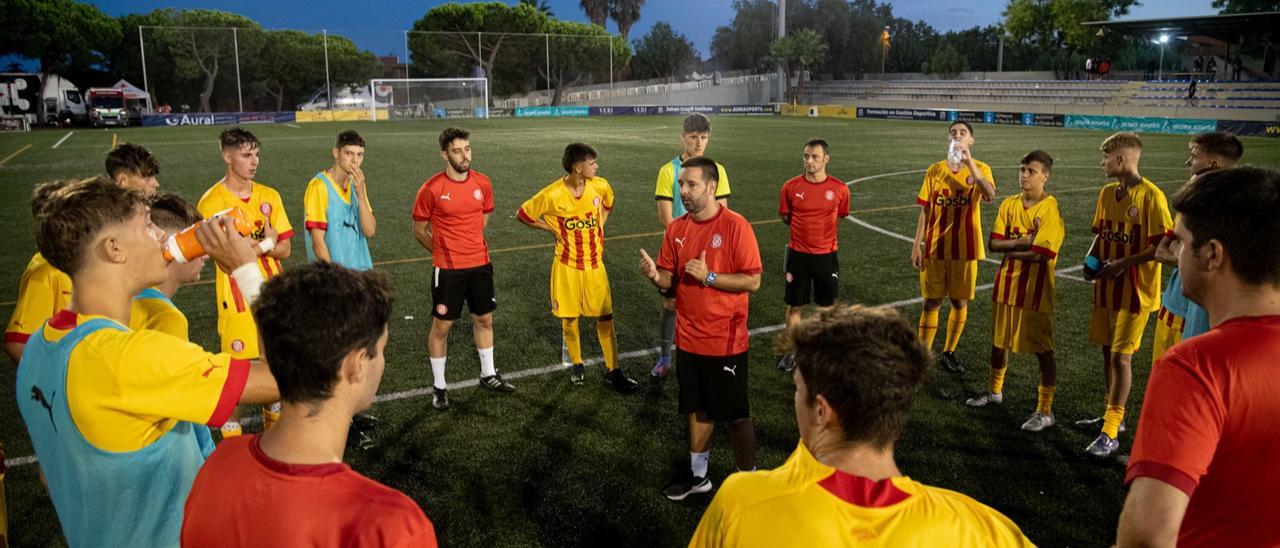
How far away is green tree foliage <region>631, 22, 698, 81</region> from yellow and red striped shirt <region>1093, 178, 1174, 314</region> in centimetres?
8529

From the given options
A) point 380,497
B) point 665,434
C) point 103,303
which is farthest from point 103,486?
point 665,434

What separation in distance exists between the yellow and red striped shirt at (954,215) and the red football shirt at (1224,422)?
5388 millimetres

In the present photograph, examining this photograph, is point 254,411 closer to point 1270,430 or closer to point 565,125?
point 1270,430

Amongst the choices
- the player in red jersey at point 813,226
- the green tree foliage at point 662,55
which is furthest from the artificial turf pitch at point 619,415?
the green tree foliage at point 662,55

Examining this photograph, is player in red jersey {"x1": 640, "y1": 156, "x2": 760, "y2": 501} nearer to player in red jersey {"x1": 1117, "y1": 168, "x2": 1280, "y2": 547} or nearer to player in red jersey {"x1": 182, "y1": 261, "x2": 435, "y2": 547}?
player in red jersey {"x1": 1117, "y1": 168, "x2": 1280, "y2": 547}

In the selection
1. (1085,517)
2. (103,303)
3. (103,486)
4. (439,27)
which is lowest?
(1085,517)

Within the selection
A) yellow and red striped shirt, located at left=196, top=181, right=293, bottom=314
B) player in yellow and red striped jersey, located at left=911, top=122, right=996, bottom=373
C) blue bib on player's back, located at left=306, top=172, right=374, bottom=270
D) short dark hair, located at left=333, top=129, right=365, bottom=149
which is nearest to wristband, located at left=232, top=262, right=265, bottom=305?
yellow and red striped shirt, located at left=196, top=181, right=293, bottom=314

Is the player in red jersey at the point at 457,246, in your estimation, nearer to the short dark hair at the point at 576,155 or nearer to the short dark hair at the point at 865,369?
the short dark hair at the point at 576,155

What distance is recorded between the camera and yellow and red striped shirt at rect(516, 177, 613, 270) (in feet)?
23.5

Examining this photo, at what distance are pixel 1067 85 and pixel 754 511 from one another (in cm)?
Result: 6503

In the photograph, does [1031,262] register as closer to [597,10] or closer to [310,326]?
[310,326]

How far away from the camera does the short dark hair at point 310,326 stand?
1.94 metres

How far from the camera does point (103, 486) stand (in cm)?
257

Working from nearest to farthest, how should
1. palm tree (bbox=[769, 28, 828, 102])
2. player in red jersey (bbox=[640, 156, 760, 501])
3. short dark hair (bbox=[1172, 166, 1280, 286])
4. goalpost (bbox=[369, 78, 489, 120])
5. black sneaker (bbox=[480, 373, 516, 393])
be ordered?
short dark hair (bbox=[1172, 166, 1280, 286]), player in red jersey (bbox=[640, 156, 760, 501]), black sneaker (bbox=[480, 373, 516, 393]), goalpost (bbox=[369, 78, 489, 120]), palm tree (bbox=[769, 28, 828, 102])
